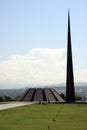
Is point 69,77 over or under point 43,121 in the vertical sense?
over

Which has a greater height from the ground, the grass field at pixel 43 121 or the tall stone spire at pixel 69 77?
the tall stone spire at pixel 69 77

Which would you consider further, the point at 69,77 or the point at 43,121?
the point at 69,77

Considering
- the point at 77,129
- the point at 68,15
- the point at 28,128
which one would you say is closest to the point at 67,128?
the point at 77,129

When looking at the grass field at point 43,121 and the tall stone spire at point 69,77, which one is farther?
the tall stone spire at point 69,77

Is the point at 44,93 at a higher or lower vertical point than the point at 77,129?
higher

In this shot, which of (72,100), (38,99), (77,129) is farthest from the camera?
(38,99)

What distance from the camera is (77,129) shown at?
66.1 ft

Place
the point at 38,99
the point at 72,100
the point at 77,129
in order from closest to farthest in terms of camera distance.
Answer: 1. the point at 77,129
2. the point at 72,100
3. the point at 38,99

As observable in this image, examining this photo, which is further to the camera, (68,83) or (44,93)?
(44,93)

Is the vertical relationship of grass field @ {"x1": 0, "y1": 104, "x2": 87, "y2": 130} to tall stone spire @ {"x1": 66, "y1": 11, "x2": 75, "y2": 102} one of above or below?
below

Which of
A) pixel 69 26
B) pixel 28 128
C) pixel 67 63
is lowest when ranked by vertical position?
pixel 28 128

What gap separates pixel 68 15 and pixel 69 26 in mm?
2126

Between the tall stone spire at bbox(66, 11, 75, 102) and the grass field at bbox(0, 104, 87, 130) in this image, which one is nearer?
the grass field at bbox(0, 104, 87, 130)

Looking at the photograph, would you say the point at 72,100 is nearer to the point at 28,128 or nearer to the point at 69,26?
the point at 69,26
